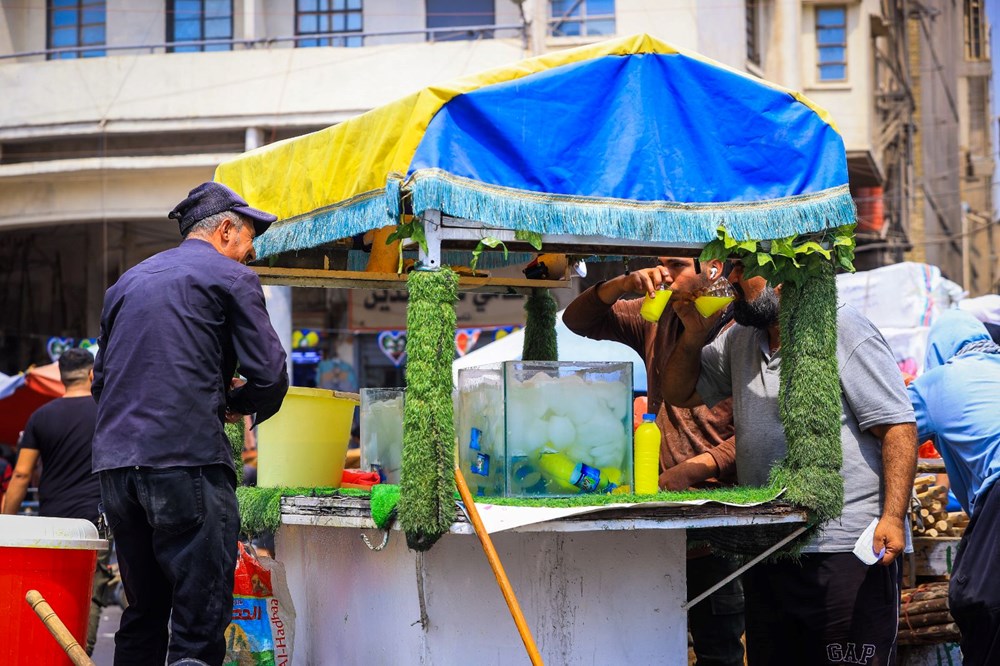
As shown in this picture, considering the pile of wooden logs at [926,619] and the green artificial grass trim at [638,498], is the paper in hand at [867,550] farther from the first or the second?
the pile of wooden logs at [926,619]

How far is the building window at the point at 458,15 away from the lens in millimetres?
17781

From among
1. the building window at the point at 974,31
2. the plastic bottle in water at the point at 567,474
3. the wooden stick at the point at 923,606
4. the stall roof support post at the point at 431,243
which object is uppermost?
the building window at the point at 974,31

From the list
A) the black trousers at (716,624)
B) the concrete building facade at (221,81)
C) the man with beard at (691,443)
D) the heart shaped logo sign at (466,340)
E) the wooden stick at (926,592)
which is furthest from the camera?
the heart shaped logo sign at (466,340)

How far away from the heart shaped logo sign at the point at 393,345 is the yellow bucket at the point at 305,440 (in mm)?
12686

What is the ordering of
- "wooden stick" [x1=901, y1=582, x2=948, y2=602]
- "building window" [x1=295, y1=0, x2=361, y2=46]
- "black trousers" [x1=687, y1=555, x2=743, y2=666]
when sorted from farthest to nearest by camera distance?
1. "building window" [x1=295, y1=0, x2=361, y2=46]
2. "wooden stick" [x1=901, y1=582, x2=948, y2=602]
3. "black trousers" [x1=687, y1=555, x2=743, y2=666]

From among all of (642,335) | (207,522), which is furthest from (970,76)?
(207,522)

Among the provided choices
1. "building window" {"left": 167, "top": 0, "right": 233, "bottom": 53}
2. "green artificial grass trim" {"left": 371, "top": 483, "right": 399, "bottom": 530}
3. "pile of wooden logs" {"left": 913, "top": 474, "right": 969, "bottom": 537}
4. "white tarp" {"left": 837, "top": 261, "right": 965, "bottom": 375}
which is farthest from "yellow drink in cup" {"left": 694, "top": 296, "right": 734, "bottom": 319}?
"building window" {"left": 167, "top": 0, "right": 233, "bottom": 53}

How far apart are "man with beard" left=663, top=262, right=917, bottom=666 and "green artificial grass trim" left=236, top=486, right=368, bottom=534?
156 centimetres

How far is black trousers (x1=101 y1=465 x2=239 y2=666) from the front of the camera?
3.48 meters

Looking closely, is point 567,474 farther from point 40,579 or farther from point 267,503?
point 40,579

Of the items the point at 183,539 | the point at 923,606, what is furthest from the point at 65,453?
the point at 923,606

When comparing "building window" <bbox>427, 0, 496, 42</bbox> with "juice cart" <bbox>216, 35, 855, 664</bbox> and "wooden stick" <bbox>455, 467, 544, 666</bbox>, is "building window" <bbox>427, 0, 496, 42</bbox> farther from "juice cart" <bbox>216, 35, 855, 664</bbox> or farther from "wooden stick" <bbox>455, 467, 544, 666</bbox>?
"wooden stick" <bbox>455, 467, 544, 666</bbox>

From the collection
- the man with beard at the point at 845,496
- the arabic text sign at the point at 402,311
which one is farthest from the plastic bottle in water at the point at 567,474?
the arabic text sign at the point at 402,311

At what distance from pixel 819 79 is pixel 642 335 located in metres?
14.2
